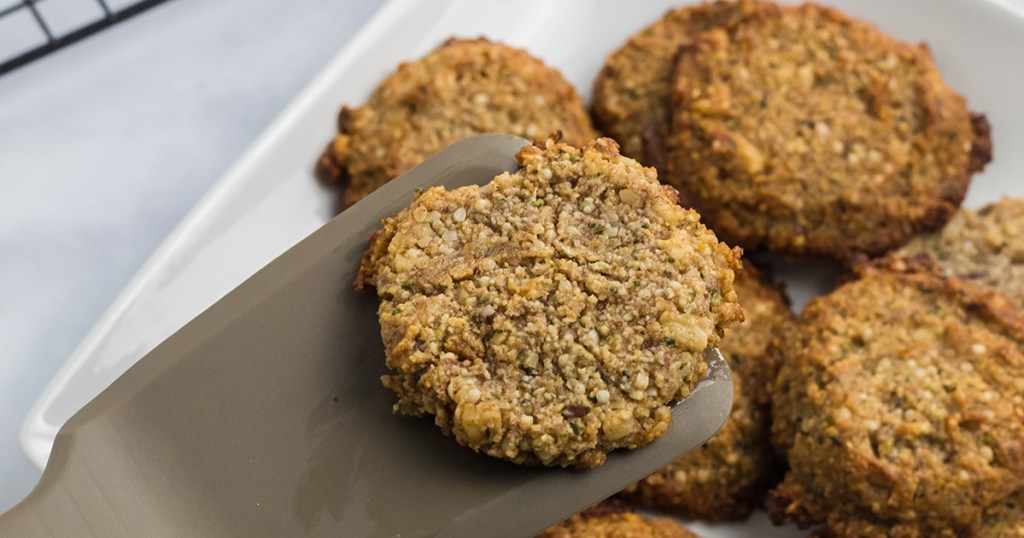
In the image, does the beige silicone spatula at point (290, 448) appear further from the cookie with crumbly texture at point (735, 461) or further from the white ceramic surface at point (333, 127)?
the cookie with crumbly texture at point (735, 461)

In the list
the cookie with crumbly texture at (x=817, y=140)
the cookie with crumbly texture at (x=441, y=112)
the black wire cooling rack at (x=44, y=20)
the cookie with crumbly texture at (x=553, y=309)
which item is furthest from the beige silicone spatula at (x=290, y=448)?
the black wire cooling rack at (x=44, y=20)

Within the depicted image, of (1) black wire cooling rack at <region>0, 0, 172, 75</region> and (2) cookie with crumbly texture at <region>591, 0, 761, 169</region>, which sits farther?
(1) black wire cooling rack at <region>0, 0, 172, 75</region>

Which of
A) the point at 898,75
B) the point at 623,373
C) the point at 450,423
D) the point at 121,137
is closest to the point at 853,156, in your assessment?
the point at 898,75

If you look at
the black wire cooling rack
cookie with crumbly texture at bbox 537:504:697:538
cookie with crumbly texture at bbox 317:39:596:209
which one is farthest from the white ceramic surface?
the black wire cooling rack

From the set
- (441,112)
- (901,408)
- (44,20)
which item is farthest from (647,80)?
(44,20)

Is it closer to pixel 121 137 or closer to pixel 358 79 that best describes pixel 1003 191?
pixel 358 79

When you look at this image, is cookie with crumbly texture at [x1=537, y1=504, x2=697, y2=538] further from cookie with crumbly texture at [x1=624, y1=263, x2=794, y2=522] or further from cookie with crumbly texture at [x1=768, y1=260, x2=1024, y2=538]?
cookie with crumbly texture at [x1=768, y1=260, x2=1024, y2=538]
